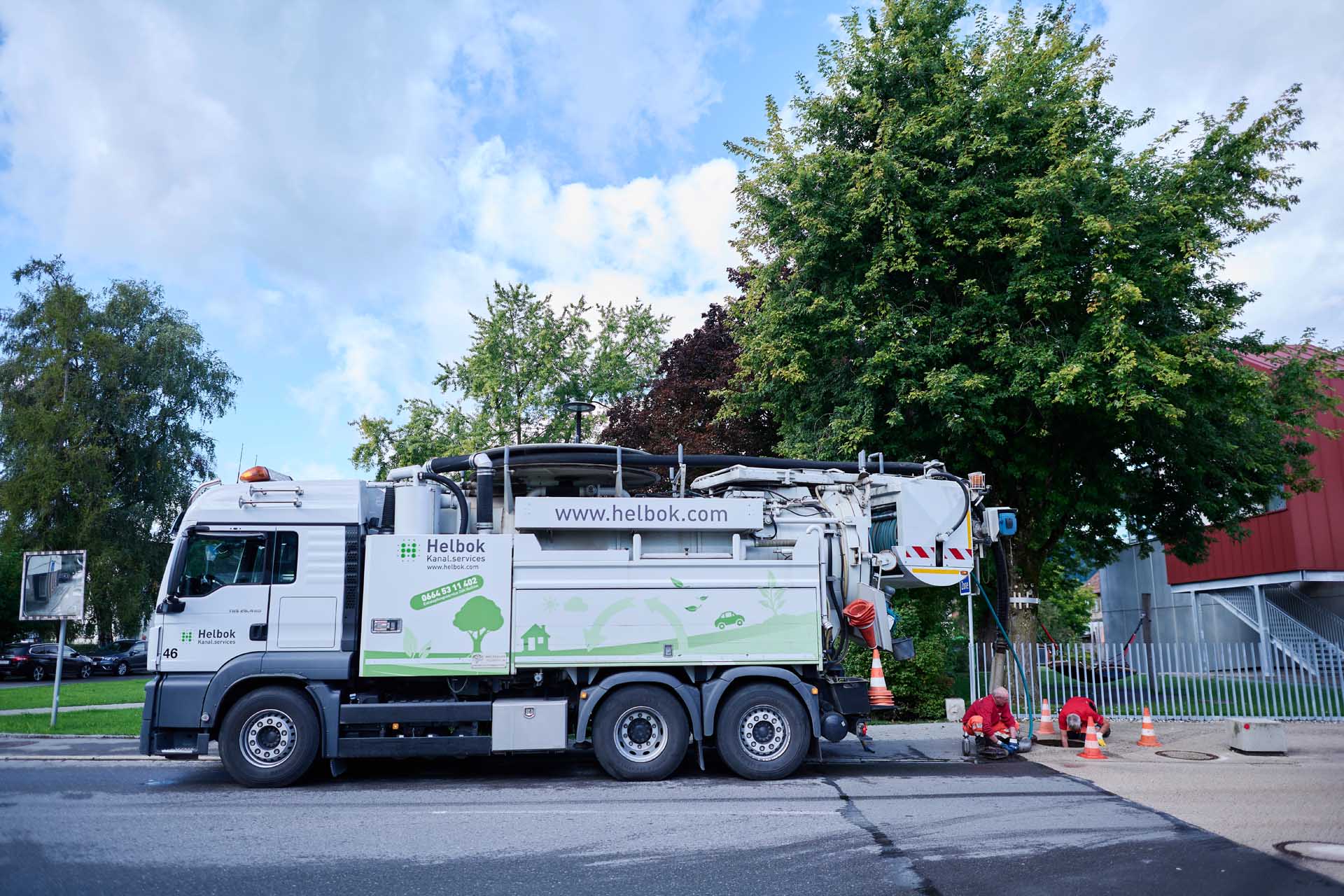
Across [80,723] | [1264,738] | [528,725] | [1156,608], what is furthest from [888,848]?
[1156,608]

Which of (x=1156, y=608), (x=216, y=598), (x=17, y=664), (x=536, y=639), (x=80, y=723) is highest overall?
(x=1156, y=608)

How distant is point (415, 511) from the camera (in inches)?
406

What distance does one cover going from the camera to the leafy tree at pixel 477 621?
9.90m

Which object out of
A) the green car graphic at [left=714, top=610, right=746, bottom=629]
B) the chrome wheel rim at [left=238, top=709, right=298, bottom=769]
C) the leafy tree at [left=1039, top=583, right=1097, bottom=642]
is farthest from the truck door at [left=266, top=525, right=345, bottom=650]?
the leafy tree at [left=1039, top=583, right=1097, bottom=642]

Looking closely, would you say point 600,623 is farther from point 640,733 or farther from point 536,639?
point 640,733

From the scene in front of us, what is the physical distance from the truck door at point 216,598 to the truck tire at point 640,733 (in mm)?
3742

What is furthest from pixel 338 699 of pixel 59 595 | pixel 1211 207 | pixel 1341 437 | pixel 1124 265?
pixel 1341 437

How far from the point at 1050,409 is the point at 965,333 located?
187 centimetres

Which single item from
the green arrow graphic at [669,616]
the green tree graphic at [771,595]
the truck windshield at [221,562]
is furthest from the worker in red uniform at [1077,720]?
the truck windshield at [221,562]

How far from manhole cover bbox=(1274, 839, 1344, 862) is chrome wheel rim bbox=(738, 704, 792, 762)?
15.0 feet

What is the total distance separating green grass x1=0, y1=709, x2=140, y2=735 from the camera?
14688mm

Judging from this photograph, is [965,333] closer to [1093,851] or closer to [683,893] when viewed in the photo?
[1093,851]

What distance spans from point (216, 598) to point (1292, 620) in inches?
1186

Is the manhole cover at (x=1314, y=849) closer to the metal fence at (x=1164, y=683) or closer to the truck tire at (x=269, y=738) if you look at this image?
the metal fence at (x=1164, y=683)
